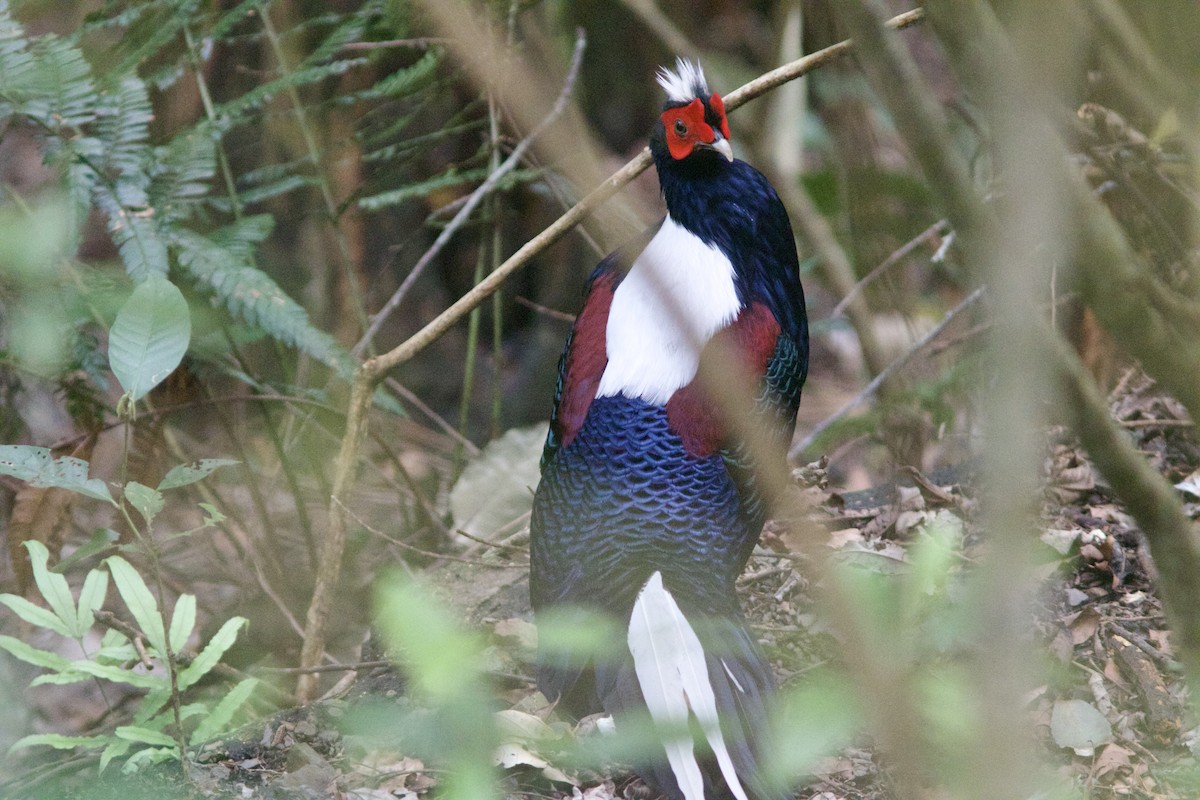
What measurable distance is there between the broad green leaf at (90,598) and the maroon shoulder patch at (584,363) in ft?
3.49

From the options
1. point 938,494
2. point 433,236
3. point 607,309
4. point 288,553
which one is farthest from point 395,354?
point 433,236

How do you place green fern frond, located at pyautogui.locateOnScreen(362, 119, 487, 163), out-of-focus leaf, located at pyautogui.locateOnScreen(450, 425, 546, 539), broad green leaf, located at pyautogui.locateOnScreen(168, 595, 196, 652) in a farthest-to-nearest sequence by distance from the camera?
out-of-focus leaf, located at pyautogui.locateOnScreen(450, 425, 546, 539), green fern frond, located at pyautogui.locateOnScreen(362, 119, 487, 163), broad green leaf, located at pyautogui.locateOnScreen(168, 595, 196, 652)

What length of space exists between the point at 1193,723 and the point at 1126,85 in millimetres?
1758

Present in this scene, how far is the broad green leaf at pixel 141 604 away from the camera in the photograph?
234cm

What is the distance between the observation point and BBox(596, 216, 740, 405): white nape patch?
2.69 metres

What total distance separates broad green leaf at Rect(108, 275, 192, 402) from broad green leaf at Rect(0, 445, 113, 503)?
0.66 feet

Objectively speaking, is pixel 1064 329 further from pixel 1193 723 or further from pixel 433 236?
pixel 433 236

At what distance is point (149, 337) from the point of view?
2162mm

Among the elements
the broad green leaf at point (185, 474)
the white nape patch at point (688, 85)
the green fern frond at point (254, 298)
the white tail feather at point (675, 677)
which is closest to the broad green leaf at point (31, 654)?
the broad green leaf at point (185, 474)

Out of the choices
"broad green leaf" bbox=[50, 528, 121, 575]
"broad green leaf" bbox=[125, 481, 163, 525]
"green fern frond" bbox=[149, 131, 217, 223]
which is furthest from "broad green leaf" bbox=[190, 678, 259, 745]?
"green fern frond" bbox=[149, 131, 217, 223]

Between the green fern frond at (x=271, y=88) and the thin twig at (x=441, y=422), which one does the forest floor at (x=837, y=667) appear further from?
the green fern frond at (x=271, y=88)

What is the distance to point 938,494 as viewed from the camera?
334 cm

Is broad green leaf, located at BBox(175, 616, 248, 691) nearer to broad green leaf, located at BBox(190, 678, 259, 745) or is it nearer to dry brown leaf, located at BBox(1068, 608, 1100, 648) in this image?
broad green leaf, located at BBox(190, 678, 259, 745)

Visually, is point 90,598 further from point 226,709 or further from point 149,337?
point 149,337
